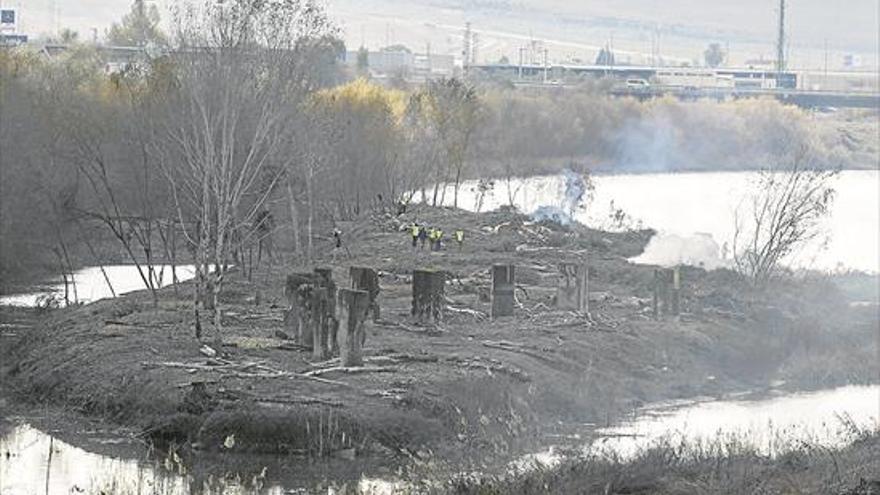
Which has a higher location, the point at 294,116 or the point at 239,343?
the point at 294,116

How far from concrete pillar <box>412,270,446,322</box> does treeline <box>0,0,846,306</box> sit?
16.8 feet

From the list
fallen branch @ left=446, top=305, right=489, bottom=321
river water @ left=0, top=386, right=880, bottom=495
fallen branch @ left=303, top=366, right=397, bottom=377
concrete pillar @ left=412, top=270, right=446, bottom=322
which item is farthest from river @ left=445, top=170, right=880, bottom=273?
fallen branch @ left=303, top=366, right=397, bottom=377

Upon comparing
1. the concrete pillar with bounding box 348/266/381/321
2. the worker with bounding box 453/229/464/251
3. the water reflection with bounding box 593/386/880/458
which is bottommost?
the water reflection with bounding box 593/386/880/458

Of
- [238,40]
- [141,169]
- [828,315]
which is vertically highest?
[238,40]

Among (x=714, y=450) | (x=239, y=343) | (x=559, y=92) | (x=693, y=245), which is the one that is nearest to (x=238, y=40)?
(x=239, y=343)

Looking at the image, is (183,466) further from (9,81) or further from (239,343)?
(9,81)

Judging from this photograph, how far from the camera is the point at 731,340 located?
194ft

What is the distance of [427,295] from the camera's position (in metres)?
51.8

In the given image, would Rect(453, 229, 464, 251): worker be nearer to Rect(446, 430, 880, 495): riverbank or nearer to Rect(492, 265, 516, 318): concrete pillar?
Rect(492, 265, 516, 318): concrete pillar

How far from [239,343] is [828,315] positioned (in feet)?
91.3

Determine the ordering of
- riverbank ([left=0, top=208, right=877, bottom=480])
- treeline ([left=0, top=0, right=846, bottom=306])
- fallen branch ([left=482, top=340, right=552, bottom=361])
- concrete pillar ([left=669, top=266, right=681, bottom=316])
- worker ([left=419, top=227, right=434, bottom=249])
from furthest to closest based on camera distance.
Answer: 1. worker ([left=419, top=227, right=434, bottom=249])
2. concrete pillar ([left=669, top=266, right=681, bottom=316])
3. treeline ([left=0, top=0, right=846, bottom=306])
4. fallen branch ([left=482, top=340, right=552, bottom=361])
5. riverbank ([left=0, top=208, right=877, bottom=480])

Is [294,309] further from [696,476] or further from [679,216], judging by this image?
[679,216]

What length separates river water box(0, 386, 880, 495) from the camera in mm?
34594

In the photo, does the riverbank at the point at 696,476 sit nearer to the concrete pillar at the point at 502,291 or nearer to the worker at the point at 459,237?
the concrete pillar at the point at 502,291
